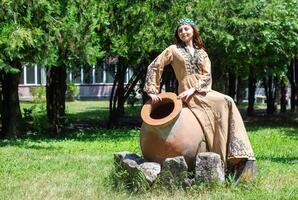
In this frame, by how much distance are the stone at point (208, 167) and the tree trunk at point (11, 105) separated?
9.11 m

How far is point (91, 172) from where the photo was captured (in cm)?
884

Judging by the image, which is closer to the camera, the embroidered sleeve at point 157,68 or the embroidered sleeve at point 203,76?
the embroidered sleeve at point 203,76

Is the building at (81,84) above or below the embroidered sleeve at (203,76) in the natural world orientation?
below

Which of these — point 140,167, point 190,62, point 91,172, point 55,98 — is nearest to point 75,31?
point 91,172

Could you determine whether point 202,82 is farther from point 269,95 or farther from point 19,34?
point 269,95

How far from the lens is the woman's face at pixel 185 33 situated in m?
7.70

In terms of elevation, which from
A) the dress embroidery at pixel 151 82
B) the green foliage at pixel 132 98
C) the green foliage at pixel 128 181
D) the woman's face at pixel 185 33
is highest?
the woman's face at pixel 185 33

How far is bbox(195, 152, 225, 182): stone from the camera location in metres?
6.95

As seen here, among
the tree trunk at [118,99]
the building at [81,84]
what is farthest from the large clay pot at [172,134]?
the building at [81,84]

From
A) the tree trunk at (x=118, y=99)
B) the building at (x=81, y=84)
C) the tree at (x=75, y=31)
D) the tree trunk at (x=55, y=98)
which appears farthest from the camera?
the building at (x=81, y=84)

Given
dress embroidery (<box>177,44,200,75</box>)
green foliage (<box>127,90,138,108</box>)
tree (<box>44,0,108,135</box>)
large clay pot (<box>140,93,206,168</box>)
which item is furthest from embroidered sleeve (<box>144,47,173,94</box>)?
green foliage (<box>127,90,138,108</box>)

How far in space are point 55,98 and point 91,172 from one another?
9351 mm

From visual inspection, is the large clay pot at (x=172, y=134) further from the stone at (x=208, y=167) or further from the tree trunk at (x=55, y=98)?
the tree trunk at (x=55, y=98)

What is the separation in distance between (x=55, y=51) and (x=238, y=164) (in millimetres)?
6036
